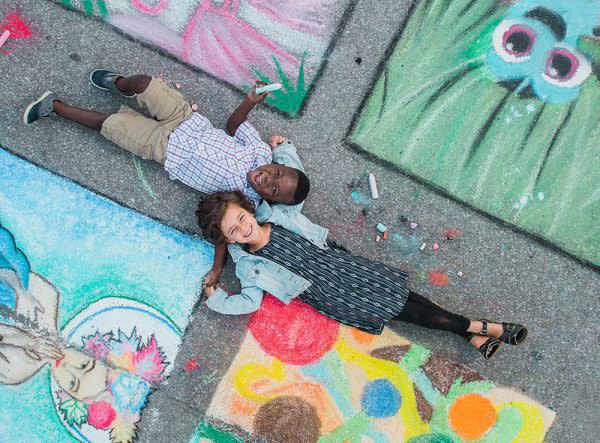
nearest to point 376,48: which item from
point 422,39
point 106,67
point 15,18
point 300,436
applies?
point 422,39

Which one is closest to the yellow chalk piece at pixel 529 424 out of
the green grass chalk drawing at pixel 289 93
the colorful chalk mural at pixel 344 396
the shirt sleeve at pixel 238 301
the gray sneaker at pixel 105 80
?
the colorful chalk mural at pixel 344 396

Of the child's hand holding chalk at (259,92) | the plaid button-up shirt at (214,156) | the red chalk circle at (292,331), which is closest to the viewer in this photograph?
the child's hand holding chalk at (259,92)

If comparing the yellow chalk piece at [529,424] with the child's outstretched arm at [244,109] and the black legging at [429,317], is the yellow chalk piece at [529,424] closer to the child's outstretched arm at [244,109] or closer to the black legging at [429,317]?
the black legging at [429,317]

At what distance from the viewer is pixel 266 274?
305 cm

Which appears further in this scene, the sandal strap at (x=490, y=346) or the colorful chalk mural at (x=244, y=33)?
the colorful chalk mural at (x=244, y=33)

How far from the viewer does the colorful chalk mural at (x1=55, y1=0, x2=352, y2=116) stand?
3.29m

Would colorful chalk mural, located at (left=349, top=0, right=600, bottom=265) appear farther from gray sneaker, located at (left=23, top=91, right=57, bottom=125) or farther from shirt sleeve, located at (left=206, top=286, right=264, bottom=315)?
gray sneaker, located at (left=23, top=91, right=57, bottom=125)

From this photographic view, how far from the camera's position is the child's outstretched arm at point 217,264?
10.1 ft

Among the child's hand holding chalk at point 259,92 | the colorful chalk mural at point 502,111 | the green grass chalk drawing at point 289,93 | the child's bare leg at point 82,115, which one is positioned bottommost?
the child's bare leg at point 82,115

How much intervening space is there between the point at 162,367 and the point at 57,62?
1995 millimetres

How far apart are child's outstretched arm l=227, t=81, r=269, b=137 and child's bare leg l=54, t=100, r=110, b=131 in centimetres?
74

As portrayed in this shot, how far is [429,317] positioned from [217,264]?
1.29 metres

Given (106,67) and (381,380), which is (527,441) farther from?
(106,67)

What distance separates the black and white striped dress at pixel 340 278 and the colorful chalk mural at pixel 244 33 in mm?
886
